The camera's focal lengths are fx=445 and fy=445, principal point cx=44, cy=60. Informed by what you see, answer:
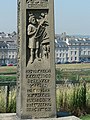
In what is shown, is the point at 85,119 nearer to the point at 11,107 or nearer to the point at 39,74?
the point at 11,107

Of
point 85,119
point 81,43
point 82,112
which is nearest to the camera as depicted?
point 85,119

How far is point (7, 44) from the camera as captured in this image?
156 meters

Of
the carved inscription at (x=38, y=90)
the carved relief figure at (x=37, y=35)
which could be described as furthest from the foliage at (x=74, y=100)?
the carved relief figure at (x=37, y=35)

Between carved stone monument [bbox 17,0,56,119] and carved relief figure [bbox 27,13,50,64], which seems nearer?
carved stone monument [bbox 17,0,56,119]

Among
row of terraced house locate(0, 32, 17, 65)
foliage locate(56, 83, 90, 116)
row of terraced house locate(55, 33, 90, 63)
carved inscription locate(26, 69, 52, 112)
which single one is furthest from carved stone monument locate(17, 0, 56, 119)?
row of terraced house locate(55, 33, 90, 63)

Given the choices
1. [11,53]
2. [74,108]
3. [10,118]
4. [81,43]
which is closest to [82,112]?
[74,108]

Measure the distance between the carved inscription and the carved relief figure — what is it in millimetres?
323

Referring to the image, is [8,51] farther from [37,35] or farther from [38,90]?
[38,90]

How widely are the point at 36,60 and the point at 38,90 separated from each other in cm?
65

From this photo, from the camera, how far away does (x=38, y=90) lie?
9586 millimetres

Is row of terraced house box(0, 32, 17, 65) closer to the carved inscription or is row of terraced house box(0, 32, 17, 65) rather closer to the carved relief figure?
the carved relief figure

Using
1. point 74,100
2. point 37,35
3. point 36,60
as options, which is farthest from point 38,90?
point 74,100

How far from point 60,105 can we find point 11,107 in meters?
1.86

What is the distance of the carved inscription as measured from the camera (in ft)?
31.3
